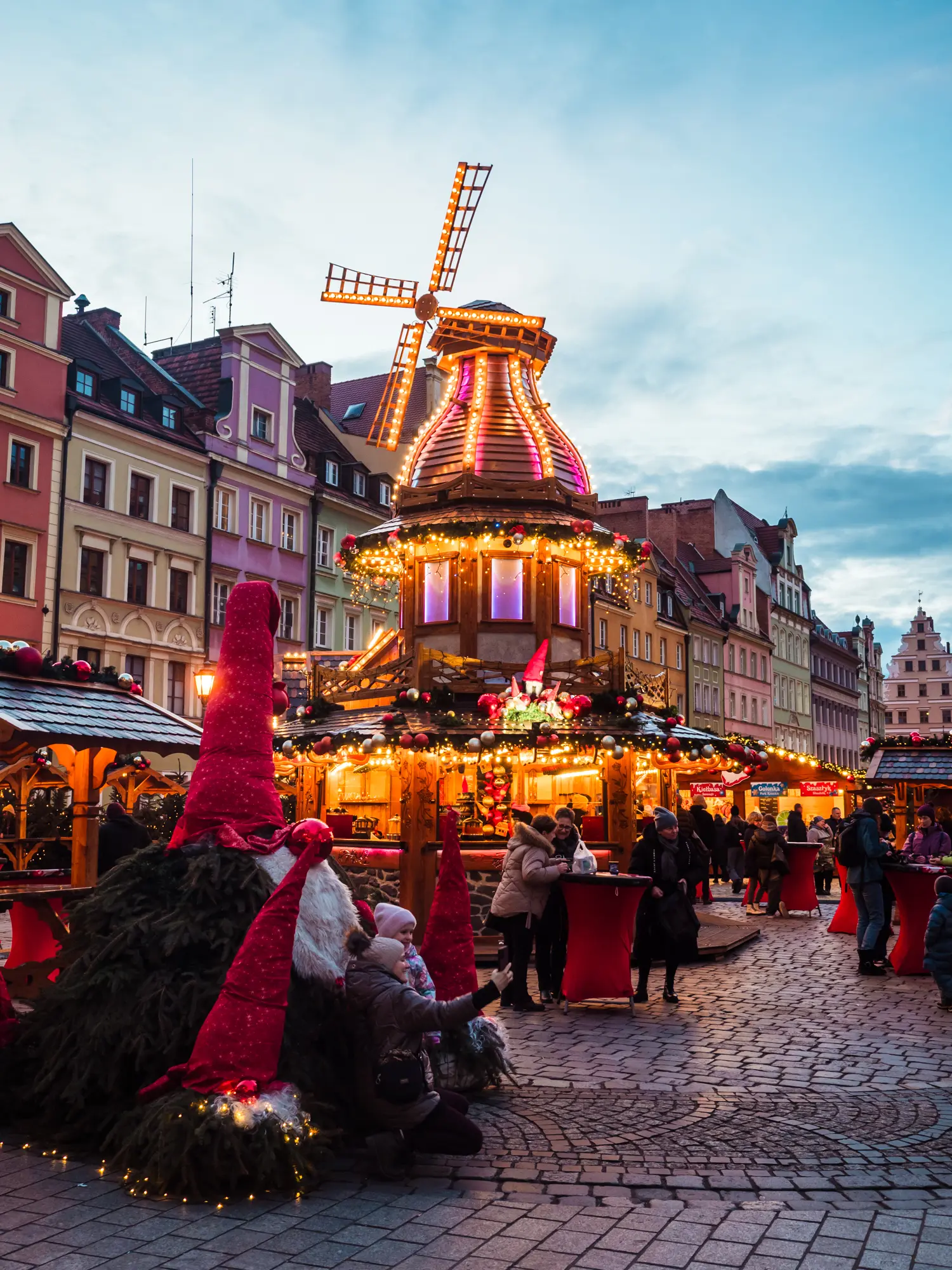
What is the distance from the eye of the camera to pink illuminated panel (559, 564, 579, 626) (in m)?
19.6

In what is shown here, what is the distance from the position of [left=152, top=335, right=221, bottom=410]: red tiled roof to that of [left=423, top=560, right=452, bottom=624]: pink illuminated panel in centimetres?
2003

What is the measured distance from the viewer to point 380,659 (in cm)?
2197

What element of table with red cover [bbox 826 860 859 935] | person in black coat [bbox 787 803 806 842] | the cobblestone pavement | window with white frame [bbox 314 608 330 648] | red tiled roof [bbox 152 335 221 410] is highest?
red tiled roof [bbox 152 335 221 410]

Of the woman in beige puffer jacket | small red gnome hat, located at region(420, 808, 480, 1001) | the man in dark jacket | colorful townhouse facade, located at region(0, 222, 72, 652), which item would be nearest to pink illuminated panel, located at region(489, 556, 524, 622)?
the man in dark jacket

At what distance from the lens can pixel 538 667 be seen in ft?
58.4

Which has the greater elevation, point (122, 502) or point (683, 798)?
point (122, 502)

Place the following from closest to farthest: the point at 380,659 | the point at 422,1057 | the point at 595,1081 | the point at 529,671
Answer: the point at 422,1057, the point at 595,1081, the point at 529,671, the point at 380,659

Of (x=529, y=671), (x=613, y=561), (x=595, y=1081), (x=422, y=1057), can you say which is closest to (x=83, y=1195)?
(x=422, y=1057)

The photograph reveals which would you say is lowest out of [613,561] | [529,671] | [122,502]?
[529,671]

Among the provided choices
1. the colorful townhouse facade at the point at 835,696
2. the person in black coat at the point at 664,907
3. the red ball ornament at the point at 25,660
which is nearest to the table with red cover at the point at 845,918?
the person in black coat at the point at 664,907

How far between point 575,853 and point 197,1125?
22.3ft

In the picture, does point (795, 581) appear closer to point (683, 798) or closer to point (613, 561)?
point (683, 798)

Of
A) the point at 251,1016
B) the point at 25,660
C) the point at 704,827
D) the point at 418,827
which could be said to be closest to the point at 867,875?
the point at 418,827

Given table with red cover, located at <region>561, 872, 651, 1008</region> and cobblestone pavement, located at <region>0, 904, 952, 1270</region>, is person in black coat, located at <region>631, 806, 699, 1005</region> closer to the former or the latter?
table with red cover, located at <region>561, 872, 651, 1008</region>
